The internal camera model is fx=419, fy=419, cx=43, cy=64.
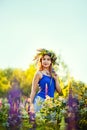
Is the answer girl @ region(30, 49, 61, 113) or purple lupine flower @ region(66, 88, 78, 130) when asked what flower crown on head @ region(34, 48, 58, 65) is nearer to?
girl @ region(30, 49, 61, 113)

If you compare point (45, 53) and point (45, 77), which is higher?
point (45, 53)

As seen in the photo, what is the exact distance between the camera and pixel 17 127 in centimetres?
465

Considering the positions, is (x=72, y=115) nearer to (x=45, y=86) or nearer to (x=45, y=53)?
(x=45, y=86)

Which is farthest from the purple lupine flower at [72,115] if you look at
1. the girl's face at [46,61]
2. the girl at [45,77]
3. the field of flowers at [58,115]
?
the girl's face at [46,61]

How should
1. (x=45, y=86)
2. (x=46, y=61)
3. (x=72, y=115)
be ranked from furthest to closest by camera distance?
(x=46, y=61) → (x=45, y=86) → (x=72, y=115)

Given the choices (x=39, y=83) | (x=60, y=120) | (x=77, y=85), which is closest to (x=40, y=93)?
(x=39, y=83)

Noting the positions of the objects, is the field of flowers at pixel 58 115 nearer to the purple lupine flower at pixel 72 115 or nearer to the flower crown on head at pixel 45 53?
the purple lupine flower at pixel 72 115

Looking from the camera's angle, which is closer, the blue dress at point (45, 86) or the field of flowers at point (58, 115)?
the field of flowers at point (58, 115)

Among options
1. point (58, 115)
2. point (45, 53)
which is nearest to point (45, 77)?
point (45, 53)

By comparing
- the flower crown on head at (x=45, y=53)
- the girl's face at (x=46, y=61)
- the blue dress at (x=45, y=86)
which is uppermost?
the flower crown on head at (x=45, y=53)

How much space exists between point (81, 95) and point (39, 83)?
299 cm

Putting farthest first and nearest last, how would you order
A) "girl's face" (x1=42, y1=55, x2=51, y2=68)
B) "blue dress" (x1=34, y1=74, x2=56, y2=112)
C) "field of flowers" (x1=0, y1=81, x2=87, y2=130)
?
"girl's face" (x1=42, y1=55, x2=51, y2=68) < "blue dress" (x1=34, y1=74, x2=56, y2=112) < "field of flowers" (x1=0, y1=81, x2=87, y2=130)

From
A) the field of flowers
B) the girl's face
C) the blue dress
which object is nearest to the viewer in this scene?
the field of flowers

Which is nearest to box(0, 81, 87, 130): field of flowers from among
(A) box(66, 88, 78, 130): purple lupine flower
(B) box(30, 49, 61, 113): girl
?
(A) box(66, 88, 78, 130): purple lupine flower
